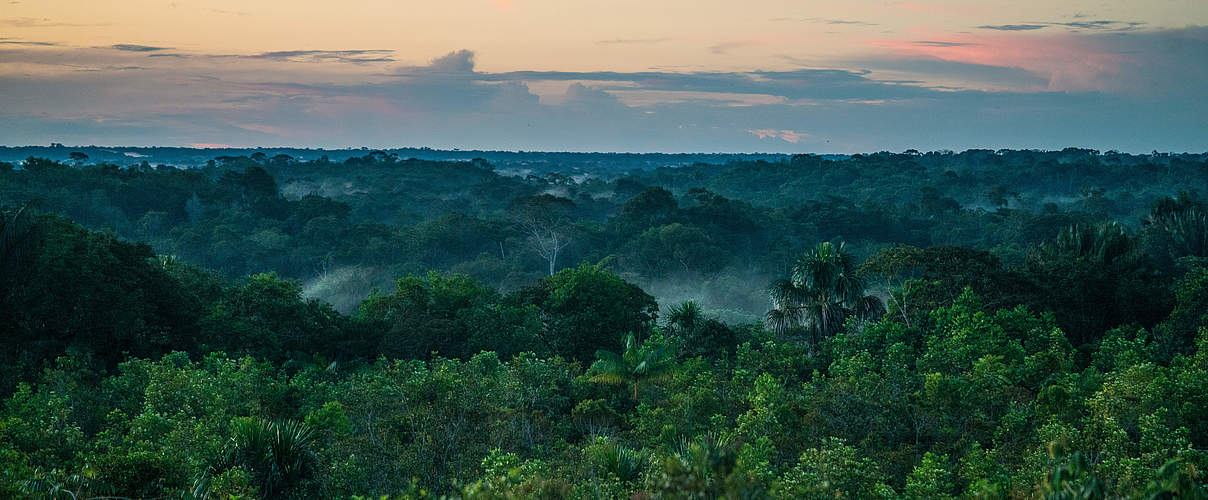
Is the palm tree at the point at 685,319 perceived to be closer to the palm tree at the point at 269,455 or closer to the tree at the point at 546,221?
the palm tree at the point at 269,455

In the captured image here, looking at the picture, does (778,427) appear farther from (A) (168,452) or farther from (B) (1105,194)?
(B) (1105,194)

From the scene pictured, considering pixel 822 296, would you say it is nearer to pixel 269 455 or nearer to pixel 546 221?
pixel 269 455

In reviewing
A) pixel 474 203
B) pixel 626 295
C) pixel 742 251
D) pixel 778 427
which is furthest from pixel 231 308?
pixel 474 203

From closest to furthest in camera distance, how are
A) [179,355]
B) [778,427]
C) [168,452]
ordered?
1. [168,452]
2. [778,427]
3. [179,355]

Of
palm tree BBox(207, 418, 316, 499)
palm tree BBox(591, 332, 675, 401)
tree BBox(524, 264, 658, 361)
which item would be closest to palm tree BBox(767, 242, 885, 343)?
tree BBox(524, 264, 658, 361)

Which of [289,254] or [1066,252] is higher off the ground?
[1066,252]

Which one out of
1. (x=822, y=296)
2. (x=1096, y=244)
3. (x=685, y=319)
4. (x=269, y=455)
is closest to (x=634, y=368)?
(x=685, y=319)

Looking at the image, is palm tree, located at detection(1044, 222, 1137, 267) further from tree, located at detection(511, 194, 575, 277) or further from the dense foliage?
tree, located at detection(511, 194, 575, 277)

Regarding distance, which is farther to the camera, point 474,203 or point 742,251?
point 474,203
